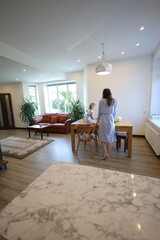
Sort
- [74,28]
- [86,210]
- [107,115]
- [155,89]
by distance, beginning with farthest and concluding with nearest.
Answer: [155,89] < [107,115] < [74,28] < [86,210]

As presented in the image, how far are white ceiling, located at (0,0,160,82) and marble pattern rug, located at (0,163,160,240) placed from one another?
269 centimetres

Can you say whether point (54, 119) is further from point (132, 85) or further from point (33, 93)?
point (132, 85)

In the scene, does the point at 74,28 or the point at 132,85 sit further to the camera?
the point at 132,85

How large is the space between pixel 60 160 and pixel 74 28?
2.98m

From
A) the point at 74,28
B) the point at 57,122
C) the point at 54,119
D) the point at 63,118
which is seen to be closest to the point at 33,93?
Answer: the point at 54,119

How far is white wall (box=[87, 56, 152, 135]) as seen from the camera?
407 cm

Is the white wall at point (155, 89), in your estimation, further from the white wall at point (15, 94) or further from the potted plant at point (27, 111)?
the white wall at point (15, 94)

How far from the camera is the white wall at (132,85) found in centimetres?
407

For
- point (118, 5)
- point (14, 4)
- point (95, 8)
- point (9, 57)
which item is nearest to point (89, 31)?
point (95, 8)

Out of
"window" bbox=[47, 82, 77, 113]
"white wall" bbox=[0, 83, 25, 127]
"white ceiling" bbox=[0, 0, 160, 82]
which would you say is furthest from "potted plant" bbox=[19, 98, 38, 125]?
"white ceiling" bbox=[0, 0, 160, 82]

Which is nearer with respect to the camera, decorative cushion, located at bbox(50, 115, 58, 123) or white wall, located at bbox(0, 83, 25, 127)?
decorative cushion, located at bbox(50, 115, 58, 123)

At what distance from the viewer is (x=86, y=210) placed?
1.17m

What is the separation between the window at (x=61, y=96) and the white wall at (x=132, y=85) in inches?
81.8

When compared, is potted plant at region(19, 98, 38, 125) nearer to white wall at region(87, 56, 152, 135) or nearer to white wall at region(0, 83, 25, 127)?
white wall at region(0, 83, 25, 127)
